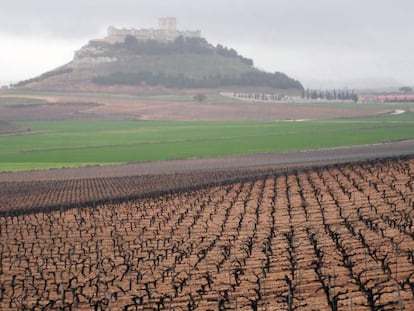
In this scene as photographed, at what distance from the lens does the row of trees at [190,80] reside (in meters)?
130

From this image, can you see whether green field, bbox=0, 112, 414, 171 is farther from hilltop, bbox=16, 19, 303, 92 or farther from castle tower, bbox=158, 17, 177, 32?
castle tower, bbox=158, 17, 177, 32

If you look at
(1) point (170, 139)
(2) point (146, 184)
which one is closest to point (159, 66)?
(1) point (170, 139)

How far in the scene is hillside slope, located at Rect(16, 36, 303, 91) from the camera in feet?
431

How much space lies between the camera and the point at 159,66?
14575 cm

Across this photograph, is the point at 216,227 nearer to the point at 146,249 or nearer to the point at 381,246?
the point at 146,249

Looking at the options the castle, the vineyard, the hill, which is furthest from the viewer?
the castle

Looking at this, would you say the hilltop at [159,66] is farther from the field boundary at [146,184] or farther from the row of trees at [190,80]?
the field boundary at [146,184]

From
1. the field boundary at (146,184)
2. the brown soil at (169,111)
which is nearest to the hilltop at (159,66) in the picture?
the brown soil at (169,111)

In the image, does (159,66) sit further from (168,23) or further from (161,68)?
(168,23)

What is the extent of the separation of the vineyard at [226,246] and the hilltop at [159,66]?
336ft

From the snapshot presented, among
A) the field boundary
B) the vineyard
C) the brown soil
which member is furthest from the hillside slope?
the vineyard

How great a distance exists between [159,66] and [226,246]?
12873cm

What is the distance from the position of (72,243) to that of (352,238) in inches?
298

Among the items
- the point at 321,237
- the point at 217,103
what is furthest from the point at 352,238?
the point at 217,103
